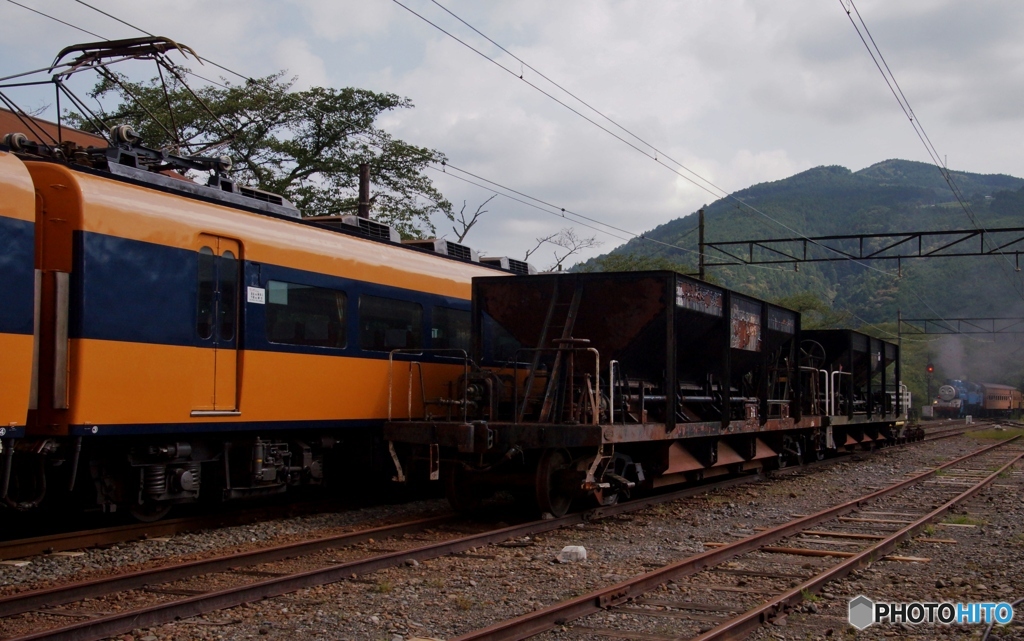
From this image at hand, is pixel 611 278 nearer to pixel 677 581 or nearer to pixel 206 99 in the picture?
pixel 677 581

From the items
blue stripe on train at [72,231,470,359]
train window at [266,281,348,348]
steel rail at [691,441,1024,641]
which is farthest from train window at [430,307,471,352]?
steel rail at [691,441,1024,641]

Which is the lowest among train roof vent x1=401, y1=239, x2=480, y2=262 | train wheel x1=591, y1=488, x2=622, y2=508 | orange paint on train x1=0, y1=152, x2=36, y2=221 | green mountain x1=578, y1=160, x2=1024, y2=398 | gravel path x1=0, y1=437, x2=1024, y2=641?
gravel path x1=0, y1=437, x2=1024, y2=641

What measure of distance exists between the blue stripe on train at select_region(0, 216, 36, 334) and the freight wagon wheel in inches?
104

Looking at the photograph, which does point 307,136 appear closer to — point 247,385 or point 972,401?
point 247,385

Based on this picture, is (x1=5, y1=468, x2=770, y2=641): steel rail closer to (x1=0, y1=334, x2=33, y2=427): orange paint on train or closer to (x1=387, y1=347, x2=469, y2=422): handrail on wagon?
(x1=387, y1=347, x2=469, y2=422): handrail on wagon

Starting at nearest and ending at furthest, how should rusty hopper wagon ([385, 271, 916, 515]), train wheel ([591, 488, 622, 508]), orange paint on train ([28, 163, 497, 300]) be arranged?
orange paint on train ([28, 163, 497, 300]) → rusty hopper wagon ([385, 271, 916, 515]) → train wheel ([591, 488, 622, 508])

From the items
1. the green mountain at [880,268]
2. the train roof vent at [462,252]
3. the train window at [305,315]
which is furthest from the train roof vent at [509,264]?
the green mountain at [880,268]

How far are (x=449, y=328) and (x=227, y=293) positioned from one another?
4.22 m

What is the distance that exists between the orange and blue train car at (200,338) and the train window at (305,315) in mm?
20

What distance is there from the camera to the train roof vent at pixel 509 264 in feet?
50.4

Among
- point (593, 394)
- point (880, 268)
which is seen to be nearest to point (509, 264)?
point (593, 394)

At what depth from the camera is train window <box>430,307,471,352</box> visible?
13047mm

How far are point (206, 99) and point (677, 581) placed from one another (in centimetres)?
2421

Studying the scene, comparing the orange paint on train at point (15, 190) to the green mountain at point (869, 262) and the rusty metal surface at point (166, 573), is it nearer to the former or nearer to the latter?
the rusty metal surface at point (166, 573)
